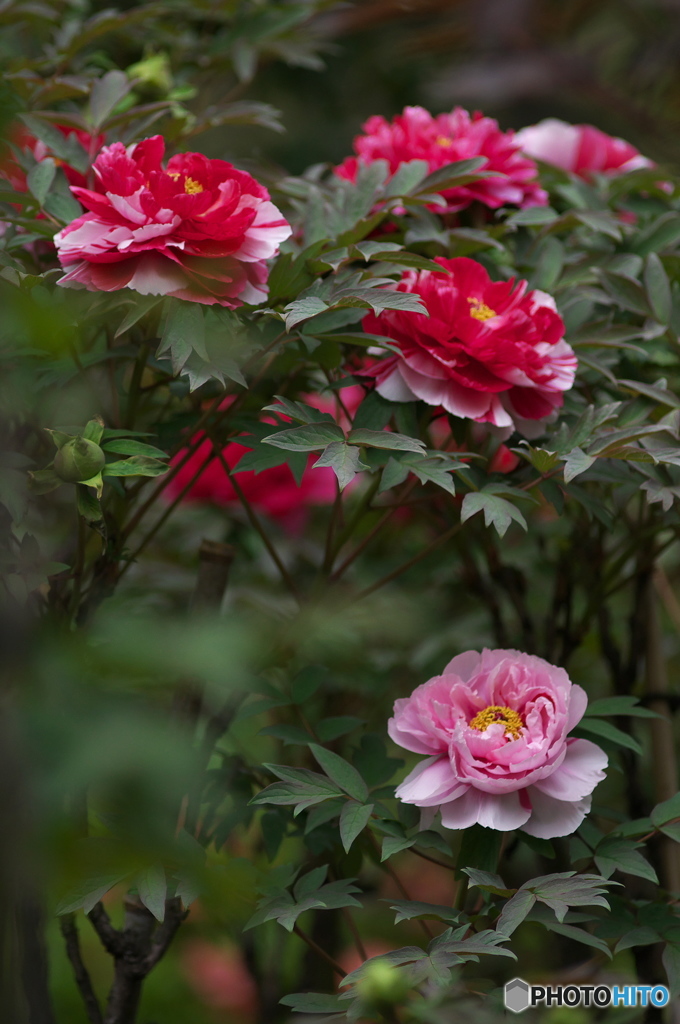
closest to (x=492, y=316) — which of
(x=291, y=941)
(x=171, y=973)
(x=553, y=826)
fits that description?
(x=553, y=826)

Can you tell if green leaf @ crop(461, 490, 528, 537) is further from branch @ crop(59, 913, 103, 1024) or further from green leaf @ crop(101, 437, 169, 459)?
branch @ crop(59, 913, 103, 1024)

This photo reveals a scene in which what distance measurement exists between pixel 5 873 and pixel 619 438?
0.46 metres

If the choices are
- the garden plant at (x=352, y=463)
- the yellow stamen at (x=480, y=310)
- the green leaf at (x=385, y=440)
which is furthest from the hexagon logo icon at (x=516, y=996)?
the yellow stamen at (x=480, y=310)

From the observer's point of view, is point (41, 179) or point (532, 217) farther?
point (532, 217)

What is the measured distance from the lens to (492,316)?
2.10ft

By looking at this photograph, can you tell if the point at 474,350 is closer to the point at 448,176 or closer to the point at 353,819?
the point at 448,176

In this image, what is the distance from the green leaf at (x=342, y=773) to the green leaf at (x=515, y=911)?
0.11 m

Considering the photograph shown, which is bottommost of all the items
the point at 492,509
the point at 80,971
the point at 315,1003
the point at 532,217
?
the point at 80,971

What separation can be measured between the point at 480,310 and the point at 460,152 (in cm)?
20

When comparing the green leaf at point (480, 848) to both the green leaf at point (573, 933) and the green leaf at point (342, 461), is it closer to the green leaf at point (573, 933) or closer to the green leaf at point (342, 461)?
the green leaf at point (573, 933)

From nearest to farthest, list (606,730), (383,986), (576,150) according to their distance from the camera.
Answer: (383,986) → (606,730) → (576,150)

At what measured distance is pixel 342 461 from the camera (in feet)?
1.80

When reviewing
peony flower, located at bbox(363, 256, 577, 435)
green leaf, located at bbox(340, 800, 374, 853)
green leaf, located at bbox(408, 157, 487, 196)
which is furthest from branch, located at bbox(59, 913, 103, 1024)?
green leaf, located at bbox(408, 157, 487, 196)

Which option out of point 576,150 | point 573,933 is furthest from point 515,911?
point 576,150
